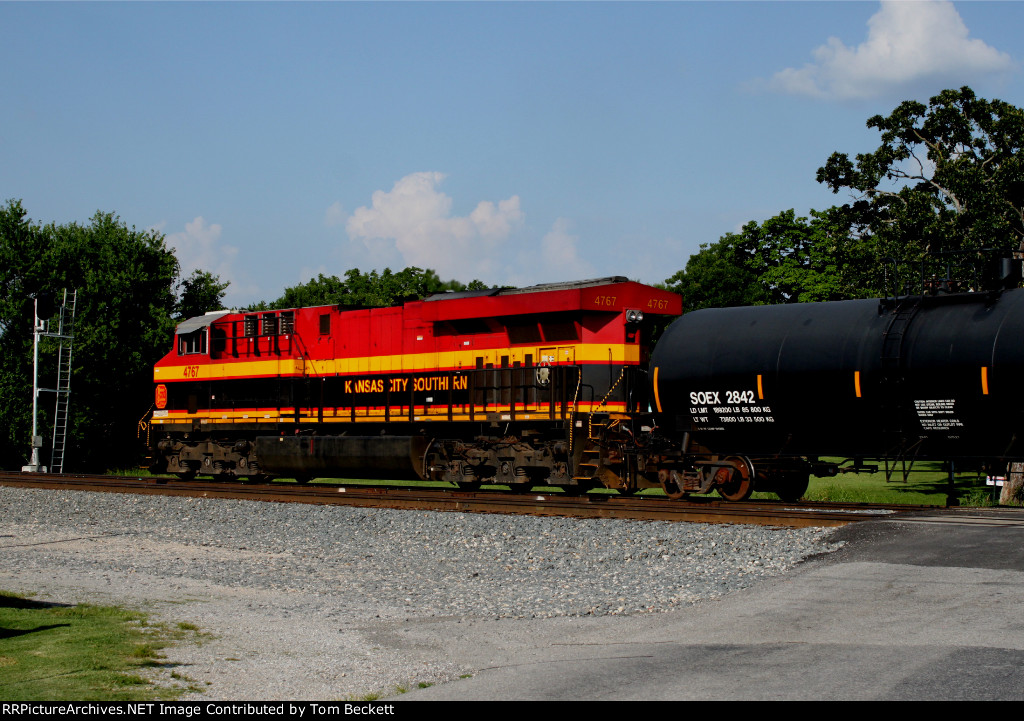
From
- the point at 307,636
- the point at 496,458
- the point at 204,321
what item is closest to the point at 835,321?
the point at 496,458

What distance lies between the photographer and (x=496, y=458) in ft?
73.9

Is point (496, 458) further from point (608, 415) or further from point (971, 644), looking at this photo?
point (971, 644)

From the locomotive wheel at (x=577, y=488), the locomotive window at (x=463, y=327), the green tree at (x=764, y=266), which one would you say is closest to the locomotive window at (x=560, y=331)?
the locomotive window at (x=463, y=327)

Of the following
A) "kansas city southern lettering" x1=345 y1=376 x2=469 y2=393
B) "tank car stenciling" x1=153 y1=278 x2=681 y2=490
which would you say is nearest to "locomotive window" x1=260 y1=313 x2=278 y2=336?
"tank car stenciling" x1=153 y1=278 x2=681 y2=490

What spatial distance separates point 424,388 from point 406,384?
594 millimetres

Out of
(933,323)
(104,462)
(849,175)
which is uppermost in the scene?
(849,175)

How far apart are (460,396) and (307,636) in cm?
1444

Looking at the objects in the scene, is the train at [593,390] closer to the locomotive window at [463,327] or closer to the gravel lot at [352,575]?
the locomotive window at [463,327]

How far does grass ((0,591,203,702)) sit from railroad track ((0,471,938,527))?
9.53 m

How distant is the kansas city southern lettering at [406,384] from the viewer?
2330cm

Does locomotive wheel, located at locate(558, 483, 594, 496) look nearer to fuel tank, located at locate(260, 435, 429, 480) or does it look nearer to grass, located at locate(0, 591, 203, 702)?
fuel tank, located at locate(260, 435, 429, 480)

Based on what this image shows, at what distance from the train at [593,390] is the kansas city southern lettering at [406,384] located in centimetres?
4

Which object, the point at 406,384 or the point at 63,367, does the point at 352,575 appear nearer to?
the point at 406,384

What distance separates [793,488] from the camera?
769 inches
